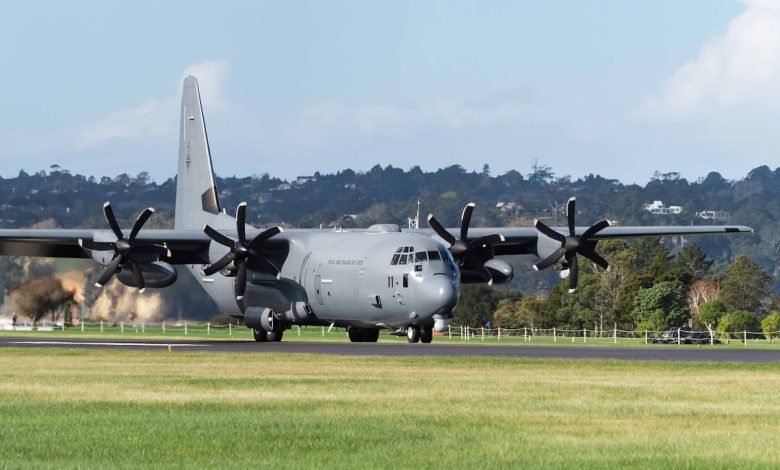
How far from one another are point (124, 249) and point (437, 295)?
12.1m

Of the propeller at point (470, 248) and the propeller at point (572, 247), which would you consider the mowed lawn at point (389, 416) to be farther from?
the propeller at point (572, 247)

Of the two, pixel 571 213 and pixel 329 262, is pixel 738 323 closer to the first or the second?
pixel 571 213

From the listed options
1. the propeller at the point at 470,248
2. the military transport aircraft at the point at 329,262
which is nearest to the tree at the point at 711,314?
the military transport aircraft at the point at 329,262

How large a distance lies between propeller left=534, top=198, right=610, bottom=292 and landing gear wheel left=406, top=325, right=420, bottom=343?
571 centimetres

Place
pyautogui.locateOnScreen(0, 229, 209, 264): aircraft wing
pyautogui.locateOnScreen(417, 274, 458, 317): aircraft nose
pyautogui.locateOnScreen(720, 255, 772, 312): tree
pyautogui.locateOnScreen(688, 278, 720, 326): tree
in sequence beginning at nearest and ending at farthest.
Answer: pyautogui.locateOnScreen(417, 274, 458, 317): aircraft nose < pyautogui.locateOnScreen(0, 229, 209, 264): aircraft wing < pyautogui.locateOnScreen(688, 278, 720, 326): tree < pyautogui.locateOnScreen(720, 255, 772, 312): tree

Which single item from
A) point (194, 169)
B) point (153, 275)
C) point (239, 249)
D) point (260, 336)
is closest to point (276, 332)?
point (260, 336)

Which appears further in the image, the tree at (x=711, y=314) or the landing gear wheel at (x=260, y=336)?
the tree at (x=711, y=314)

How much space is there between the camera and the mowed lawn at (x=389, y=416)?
17500 mm

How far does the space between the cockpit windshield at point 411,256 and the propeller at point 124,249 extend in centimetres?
913

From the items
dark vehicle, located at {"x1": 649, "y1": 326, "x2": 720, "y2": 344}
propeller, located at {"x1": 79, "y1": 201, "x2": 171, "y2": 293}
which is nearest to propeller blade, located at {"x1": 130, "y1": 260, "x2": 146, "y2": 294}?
propeller, located at {"x1": 79, "y1": 201, "x2": 171, "y2": 293}

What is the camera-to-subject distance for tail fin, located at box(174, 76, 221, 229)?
205 ft

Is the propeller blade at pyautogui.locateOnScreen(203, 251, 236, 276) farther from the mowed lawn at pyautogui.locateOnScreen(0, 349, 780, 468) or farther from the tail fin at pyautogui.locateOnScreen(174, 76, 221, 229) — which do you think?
the mowed lawn at pyautogui.locateOnScreen(0, 349, 780, 468)

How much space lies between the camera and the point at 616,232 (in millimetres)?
59250

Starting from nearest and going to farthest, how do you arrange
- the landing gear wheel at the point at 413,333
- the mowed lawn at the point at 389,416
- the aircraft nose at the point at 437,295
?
the mowed lawn at the point at 389,416
the aircraft nose at the point at 437,295
the landing gear wheel at the point at 413,333
